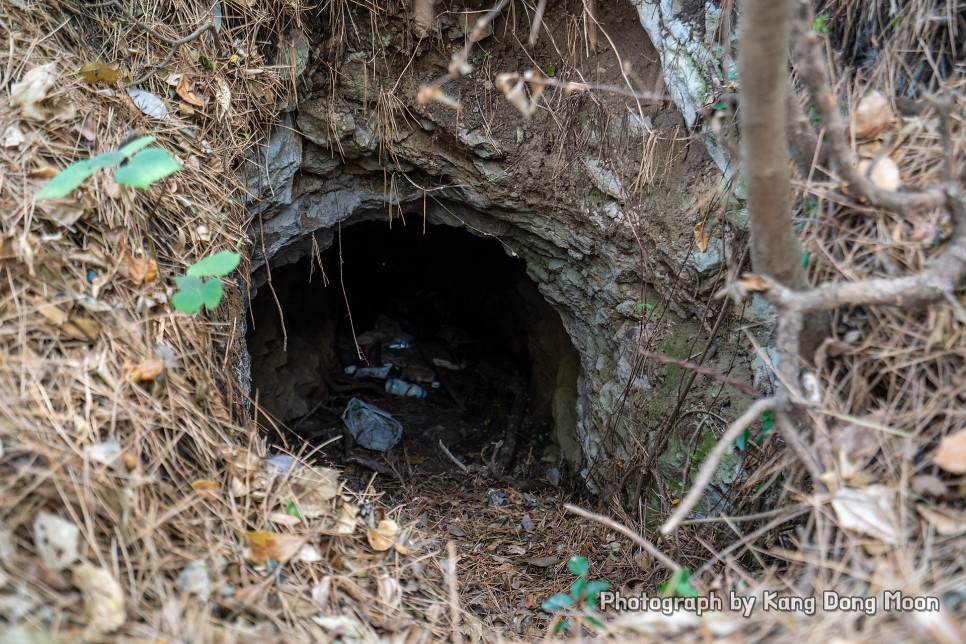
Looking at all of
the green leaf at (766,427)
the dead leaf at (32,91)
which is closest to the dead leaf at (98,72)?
the dead leaf at (32,91)

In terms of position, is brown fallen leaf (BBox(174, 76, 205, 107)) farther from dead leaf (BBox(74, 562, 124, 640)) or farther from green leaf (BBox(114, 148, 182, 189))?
dead leaf (BBox(74, 562, 124, 640))

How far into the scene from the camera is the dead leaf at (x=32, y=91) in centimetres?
172

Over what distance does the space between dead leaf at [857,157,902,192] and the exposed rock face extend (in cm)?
93

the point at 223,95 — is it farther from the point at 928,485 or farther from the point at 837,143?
the point at 928,485

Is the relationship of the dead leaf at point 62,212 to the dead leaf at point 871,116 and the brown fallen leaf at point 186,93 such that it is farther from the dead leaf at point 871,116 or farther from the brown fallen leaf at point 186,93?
the dead leaf at point 871,116

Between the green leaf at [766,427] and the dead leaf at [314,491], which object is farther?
the green leaf at [766,427]

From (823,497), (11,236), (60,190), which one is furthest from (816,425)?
(11,236)

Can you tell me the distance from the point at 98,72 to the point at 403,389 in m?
3.21

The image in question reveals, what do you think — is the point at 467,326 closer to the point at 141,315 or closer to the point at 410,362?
the point at 410,362

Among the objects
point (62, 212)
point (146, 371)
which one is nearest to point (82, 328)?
point (146, 371)

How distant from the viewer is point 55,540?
3.83ft

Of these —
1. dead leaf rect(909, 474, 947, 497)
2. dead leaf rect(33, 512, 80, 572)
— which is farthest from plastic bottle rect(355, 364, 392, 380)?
dead leaf rect(909, 474, 947, 497)

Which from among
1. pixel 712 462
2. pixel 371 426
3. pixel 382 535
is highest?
pixel 712 462

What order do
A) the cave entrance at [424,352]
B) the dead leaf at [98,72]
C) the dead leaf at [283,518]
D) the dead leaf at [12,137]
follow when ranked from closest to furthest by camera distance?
the dead leaf at [283,518] → the dead leaf at [12,137] → the dead leaf at [98,72] → the cave entrance at [424,352]
